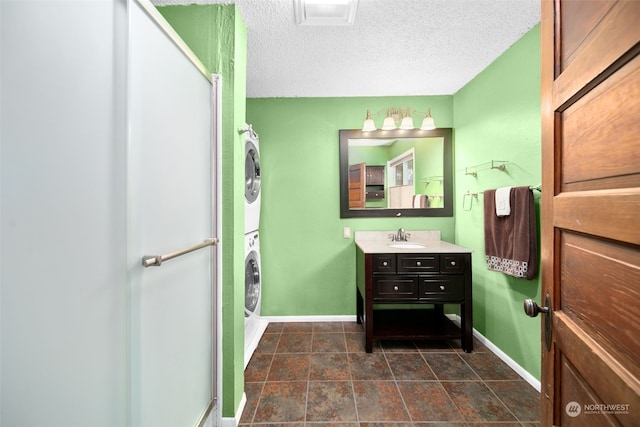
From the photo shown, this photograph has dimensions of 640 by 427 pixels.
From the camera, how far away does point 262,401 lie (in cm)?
159

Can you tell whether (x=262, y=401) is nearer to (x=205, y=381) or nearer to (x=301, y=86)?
(x=205, y=381)

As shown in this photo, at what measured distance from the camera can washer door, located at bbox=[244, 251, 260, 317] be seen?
2133 mm

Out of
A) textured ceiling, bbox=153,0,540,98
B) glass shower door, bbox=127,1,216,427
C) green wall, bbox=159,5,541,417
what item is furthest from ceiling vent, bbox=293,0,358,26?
glass shower door, bbox=127,1,216,427

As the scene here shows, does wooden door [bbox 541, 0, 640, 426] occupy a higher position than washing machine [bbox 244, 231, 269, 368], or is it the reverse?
wooden door [bbox 541, 0, 640, 426]

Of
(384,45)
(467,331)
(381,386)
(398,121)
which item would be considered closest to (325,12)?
(384,45)

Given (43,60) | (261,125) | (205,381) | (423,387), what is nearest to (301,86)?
(261,125)

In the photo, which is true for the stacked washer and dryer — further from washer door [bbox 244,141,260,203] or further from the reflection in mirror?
the reflection in mirror

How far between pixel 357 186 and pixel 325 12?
152cm

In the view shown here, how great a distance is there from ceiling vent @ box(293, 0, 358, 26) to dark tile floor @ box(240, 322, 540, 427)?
2.30 meters

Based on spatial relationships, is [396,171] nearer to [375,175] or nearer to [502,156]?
[375,175]

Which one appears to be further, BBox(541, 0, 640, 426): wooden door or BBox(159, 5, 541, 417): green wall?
BBox(159, 5, 541, 417): green wall

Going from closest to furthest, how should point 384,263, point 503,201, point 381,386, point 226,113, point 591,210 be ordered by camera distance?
point 591,210 < point 226,113 < point 381,386 < point 503,201 < point 384,263

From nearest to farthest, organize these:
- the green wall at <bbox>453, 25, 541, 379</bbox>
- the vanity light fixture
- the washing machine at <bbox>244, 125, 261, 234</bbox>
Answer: the green wall at <bbox>453, 25, 541, 379</bbox> < the washing machine at <bbox>244, 125, 261, 234</bbox> < the vanity light fixture

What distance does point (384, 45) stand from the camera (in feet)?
6.09
